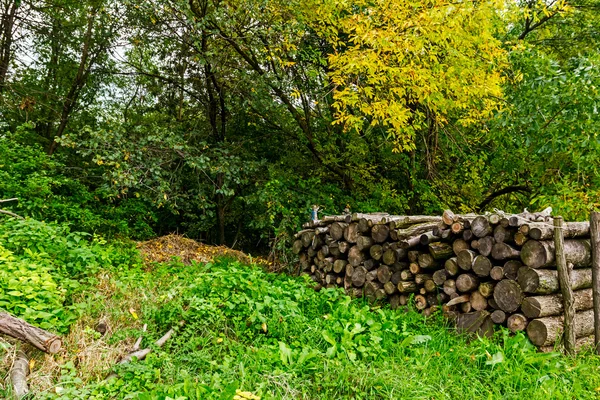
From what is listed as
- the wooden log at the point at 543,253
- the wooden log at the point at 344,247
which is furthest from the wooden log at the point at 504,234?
the wooden log at the point at 344,247

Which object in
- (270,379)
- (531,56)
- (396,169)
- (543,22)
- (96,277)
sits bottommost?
(270,379)

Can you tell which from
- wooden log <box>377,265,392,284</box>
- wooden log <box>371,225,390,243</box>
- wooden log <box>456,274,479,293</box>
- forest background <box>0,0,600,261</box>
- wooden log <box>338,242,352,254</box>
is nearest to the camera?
wooden log <box>456,274,479,293</box>

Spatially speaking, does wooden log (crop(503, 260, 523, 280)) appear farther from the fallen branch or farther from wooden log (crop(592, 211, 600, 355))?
the fallen branch

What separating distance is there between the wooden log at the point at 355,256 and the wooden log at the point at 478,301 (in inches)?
65.4

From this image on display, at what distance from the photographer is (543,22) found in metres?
9.58

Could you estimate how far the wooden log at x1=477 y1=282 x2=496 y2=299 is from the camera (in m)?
4.35

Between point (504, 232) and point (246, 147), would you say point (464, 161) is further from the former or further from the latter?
point (504, 232)

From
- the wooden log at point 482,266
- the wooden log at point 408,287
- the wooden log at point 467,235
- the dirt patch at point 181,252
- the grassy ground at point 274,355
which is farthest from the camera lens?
the dirt patch at point 181,252

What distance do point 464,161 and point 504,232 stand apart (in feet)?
18.9

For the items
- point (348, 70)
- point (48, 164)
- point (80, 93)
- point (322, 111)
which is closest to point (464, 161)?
point (322, 111)

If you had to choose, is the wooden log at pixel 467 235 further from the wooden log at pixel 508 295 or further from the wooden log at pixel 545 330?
the wooden log at pixel 545 330

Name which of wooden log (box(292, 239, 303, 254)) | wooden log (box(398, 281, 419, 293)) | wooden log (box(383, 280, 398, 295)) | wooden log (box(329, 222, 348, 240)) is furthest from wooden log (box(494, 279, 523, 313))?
wooden log (box(292, 239, 303, 254))

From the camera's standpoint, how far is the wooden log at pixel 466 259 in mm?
4500

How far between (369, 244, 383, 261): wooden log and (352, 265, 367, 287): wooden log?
240 millimetres
